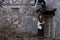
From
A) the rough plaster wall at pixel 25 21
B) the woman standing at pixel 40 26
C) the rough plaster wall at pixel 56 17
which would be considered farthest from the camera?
the rough plaster wall at pixel 25 21

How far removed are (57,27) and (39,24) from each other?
1.19m

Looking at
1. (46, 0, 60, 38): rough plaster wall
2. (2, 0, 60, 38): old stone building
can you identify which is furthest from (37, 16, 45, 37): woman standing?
(46, 0, 60, 38): rough plaster wall

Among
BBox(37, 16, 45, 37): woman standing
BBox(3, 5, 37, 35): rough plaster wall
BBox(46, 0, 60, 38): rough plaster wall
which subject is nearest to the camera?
BBox(37, 16, 45, 37): woman standing

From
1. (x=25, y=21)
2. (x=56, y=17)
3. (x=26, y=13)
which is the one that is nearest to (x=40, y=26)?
(x=56, y=17)

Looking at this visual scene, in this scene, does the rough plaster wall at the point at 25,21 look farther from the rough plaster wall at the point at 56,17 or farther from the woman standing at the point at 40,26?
the rough plaster wall at the point at 56,17

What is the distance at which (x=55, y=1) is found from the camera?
11.9 meters

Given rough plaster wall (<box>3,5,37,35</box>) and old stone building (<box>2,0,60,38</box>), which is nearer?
old stone building (<box>2,0,60,38</box>)

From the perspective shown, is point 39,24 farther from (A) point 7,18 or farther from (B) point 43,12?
(A) point 7,18

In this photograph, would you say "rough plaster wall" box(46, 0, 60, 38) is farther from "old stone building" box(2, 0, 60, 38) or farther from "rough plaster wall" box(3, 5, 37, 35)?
"rough plaster wall" box(3, 5, 37, 35)

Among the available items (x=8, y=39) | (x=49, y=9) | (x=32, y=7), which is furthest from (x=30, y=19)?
(x=8, y=39)

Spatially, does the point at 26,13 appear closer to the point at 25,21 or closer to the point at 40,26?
the point at 25,21

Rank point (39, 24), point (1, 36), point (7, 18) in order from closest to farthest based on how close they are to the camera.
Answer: point (1, 36) < point (39, 24) < point (7, 18)

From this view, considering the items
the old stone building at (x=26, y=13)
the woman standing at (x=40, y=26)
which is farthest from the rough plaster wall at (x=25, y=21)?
the woman standing at (x=40, y=26)

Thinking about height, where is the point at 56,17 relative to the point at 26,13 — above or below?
below
